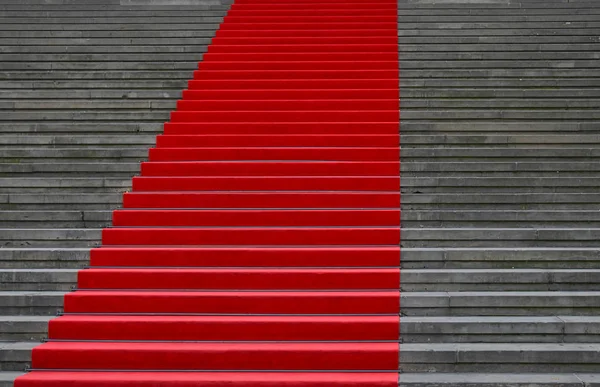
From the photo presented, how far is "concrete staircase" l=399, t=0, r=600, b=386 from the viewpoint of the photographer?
407 centimetres

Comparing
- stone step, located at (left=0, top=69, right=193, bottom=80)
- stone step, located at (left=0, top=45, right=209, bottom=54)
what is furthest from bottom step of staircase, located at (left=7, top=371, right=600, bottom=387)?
Answer: stone step, located at (left=0, top=45, right=209, bottom=54)

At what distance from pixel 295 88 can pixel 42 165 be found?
2598mm

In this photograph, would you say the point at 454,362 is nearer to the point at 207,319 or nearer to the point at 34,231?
the point at 207,319

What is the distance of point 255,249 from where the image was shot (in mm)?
4781

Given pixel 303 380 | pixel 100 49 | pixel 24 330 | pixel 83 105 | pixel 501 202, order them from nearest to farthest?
pixel 303 380
pixel 24 330
pixel 501 202
pixel 83 105
pixel 100 49

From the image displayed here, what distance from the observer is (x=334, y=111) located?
6301 millimetres

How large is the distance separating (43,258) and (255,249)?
1.56 metres

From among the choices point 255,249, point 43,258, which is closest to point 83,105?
point 43,258

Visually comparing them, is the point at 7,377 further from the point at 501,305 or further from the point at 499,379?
the point at 501,305

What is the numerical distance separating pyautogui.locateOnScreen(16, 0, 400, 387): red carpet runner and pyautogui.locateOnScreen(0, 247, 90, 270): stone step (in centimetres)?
14

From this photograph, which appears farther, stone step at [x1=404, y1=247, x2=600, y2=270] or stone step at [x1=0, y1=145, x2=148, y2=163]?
stone step at [x1=0, y1=145, x2=148, y2=163]

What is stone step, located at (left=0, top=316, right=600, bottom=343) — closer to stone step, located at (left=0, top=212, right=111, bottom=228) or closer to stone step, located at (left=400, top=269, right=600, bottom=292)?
stone step, located at (left=400, top=269, right=600, bottom=292)

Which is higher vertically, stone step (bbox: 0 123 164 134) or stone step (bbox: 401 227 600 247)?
stone step (bbox: 0 123 164 134)

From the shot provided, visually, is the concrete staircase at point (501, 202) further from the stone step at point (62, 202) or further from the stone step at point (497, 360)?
the stone step at point (62, 202)
